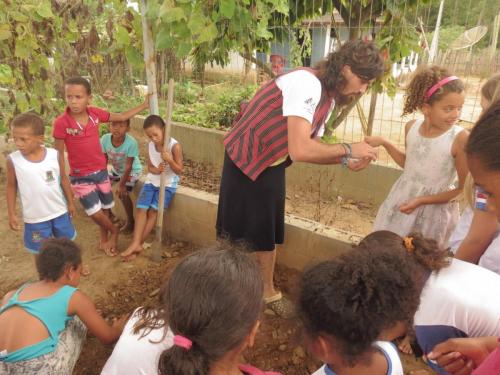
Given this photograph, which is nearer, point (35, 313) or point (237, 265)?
point (237, 265)

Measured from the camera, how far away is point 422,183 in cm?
233

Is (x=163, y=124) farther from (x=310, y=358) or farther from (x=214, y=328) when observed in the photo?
(x=214, y=328)

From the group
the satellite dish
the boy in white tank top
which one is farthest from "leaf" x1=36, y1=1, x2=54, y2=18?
the satellite dish

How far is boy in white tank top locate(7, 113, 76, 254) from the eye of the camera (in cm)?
254

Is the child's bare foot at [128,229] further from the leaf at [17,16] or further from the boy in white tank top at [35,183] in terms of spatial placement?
the leaf at [17,16]

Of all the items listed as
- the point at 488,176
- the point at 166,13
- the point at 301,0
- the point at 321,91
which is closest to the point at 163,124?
the point at 166,13

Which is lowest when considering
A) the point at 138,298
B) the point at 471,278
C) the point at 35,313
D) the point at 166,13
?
the point at 138,298

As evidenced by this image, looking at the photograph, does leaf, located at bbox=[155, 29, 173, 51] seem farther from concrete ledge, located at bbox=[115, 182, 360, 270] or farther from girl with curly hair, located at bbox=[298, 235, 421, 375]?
girl with curly hair, located at bbox=[298, 235, 421, 375]

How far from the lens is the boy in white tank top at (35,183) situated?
254 centimetres

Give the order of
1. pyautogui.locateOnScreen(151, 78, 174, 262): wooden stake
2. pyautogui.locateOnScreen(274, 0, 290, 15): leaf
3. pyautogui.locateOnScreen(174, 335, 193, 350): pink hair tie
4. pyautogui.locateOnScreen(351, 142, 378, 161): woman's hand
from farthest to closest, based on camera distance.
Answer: pyautogui.locateOnScreen(274, 0, 290, 15): leaf → pyautogui.locateOnScreen(151, 78, 174, 262): wooden stake → pyautogui.locateOnScreen(351, 142, 378, 161): woman's hand → pyautogui.locateOnScreen(174, 335, 193, 350): pink hair tie

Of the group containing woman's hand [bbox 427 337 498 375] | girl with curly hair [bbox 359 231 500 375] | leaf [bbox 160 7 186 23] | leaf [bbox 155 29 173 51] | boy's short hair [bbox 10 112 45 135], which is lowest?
woman's hand [bbox 427 337 498 375]

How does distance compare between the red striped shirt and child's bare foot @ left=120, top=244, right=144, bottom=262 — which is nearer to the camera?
the red striped shirt

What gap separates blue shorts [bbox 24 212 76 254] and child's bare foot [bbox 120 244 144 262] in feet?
1.78

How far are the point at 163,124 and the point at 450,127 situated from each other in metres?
2.16
